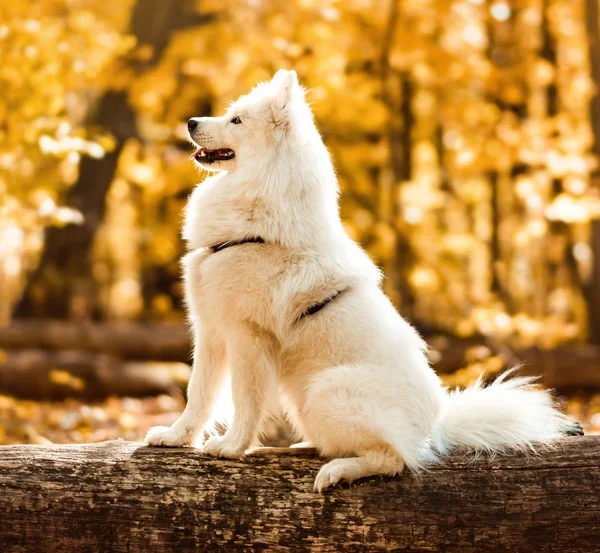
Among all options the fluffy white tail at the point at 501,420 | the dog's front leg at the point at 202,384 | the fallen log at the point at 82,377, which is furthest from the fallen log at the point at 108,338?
the fluffy white tail at the point at 501,420

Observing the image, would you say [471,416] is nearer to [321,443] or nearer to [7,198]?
[321,443]

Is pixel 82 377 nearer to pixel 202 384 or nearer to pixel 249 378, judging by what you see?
pixel 202 384

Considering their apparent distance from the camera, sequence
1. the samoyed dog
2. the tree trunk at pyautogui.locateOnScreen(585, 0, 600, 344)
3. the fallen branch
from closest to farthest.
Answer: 1. the samoyed dog
2. the tree trunk at pyautogui.locateOnScreen(585, 0, 600, 344)
3. the fallen branch

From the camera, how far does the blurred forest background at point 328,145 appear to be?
5.93m

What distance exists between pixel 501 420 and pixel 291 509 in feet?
3.45

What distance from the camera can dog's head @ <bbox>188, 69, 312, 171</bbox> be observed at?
11.3 feet

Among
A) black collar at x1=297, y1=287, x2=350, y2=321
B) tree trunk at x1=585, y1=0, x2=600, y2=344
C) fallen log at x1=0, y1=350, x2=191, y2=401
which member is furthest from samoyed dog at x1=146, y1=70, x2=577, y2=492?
tree trunk at x1=585, y1=0, x2=600, y2=344

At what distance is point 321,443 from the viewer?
303 cm

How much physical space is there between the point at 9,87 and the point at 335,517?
4.04 m

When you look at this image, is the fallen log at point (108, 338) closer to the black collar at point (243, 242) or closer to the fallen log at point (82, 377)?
the fallen log at point (82, 377)

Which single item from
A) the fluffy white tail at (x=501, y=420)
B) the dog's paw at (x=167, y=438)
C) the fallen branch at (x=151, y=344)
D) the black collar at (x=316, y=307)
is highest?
the fallen branch at (x=151, y=344)

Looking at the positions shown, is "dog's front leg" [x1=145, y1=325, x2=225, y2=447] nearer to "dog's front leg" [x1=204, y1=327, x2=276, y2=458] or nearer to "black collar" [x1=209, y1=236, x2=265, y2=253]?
"dog's front leg" [x1=204, y1=327, x2=276, y2=458]

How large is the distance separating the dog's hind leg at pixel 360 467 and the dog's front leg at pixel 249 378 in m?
0.46

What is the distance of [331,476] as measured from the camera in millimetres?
2785
